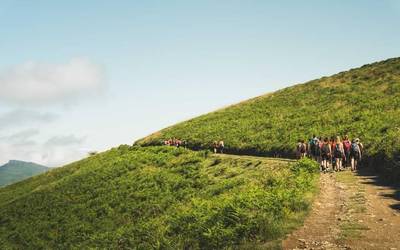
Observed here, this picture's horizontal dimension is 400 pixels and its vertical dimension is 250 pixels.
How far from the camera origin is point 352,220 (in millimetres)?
14281

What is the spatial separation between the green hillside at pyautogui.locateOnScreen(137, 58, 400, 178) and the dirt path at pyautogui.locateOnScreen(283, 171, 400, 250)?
4.50 metres

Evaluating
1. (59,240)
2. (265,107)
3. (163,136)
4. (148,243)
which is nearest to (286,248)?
(148,243)

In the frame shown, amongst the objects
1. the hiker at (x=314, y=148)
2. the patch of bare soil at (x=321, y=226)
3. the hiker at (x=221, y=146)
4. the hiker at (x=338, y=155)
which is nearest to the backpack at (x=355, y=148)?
the hiker at (x=338, y=155)

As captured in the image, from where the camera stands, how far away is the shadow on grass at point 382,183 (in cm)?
1730

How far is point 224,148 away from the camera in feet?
167

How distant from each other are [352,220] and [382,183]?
840cm

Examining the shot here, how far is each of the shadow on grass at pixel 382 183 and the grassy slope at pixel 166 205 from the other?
2960 mm

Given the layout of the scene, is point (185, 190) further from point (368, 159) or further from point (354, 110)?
point (354, 110)

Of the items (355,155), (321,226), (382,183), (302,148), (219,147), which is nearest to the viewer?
(321,226)

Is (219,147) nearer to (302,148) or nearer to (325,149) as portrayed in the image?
(302,148)

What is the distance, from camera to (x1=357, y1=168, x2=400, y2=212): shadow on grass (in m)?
17.3

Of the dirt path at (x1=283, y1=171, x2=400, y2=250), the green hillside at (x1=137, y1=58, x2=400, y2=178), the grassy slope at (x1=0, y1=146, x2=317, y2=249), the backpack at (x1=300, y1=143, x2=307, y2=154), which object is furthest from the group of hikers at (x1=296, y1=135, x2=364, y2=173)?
the dirt path at (x1=283, y1=171, x2=400, y2=250)

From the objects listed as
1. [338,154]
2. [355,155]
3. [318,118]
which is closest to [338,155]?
[338,154]

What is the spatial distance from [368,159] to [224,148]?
23.8m
